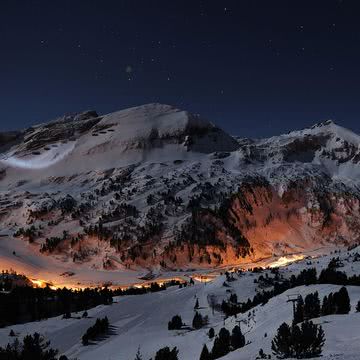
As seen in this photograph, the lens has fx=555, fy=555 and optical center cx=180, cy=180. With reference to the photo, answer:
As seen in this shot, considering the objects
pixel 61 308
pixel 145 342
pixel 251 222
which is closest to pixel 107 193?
pixel 251 222

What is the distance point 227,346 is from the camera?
4384 centimetres

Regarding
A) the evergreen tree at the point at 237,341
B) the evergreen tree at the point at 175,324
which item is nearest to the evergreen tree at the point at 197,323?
the evergreen tree at the point at 175,324

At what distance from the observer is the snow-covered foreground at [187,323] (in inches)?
Result: 1405

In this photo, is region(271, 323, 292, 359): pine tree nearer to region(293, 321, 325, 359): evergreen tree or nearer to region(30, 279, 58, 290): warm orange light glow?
region(293, 321, 325, 359): evergreen tree

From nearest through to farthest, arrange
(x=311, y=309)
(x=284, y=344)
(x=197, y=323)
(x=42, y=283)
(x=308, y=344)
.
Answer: (x=308, y=344)
(x=284, y=344)
(x=311, y=309)
(x=197, y=323)
(x=42, y=283)

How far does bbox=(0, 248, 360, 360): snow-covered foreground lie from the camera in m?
35.7

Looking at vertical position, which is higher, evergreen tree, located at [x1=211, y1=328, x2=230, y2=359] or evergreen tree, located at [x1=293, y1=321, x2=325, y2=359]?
evergreen tree, located at [x1=293, y1=321, x2=325, y2=359]

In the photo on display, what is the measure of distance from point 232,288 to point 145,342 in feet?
105

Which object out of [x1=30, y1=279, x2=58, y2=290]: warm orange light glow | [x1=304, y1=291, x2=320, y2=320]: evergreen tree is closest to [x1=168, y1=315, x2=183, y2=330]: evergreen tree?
[x1=304, y1=291, x2=320, y2=320]: evergreen tree

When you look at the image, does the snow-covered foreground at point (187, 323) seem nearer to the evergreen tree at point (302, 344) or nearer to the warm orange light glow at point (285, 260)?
the evergreen tree at point (302, 344)

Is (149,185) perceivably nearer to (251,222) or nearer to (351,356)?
(251,222)

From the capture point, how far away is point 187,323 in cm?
7262

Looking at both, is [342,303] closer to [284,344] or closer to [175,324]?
[284,344]

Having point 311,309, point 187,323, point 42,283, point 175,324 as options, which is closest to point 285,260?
point 42,283
